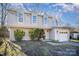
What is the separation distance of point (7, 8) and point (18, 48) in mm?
591

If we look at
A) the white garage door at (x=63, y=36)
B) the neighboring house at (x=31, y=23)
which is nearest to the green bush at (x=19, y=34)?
the neighboring house at (x=31, y=23)

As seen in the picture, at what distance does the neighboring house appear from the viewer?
3.48m

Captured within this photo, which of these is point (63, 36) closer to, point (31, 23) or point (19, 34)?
point (31, 23)

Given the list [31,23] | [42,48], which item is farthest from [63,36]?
[31,23]

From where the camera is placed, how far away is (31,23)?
3.50 m

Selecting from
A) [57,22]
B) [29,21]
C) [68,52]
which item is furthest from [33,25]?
[68,52]

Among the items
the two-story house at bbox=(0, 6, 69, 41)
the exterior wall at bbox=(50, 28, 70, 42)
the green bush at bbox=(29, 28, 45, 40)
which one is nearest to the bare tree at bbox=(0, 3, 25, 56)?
the two-story house at bbox=(0, 6, 69, 41)

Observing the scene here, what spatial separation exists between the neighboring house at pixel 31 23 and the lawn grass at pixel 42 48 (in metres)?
0.10

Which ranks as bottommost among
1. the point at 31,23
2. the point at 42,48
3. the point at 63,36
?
the point at 42,48

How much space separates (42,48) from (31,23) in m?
0.39

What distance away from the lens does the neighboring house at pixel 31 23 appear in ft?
11.4

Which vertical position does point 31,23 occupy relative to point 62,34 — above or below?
above

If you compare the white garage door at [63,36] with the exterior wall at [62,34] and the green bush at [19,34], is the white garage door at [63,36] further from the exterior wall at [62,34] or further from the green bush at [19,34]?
the green bush at [19,34]

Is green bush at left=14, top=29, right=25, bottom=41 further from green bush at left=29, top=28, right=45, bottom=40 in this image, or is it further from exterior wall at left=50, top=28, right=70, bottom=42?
exterior wall at left=50, top=28, right=70, bottom=42
